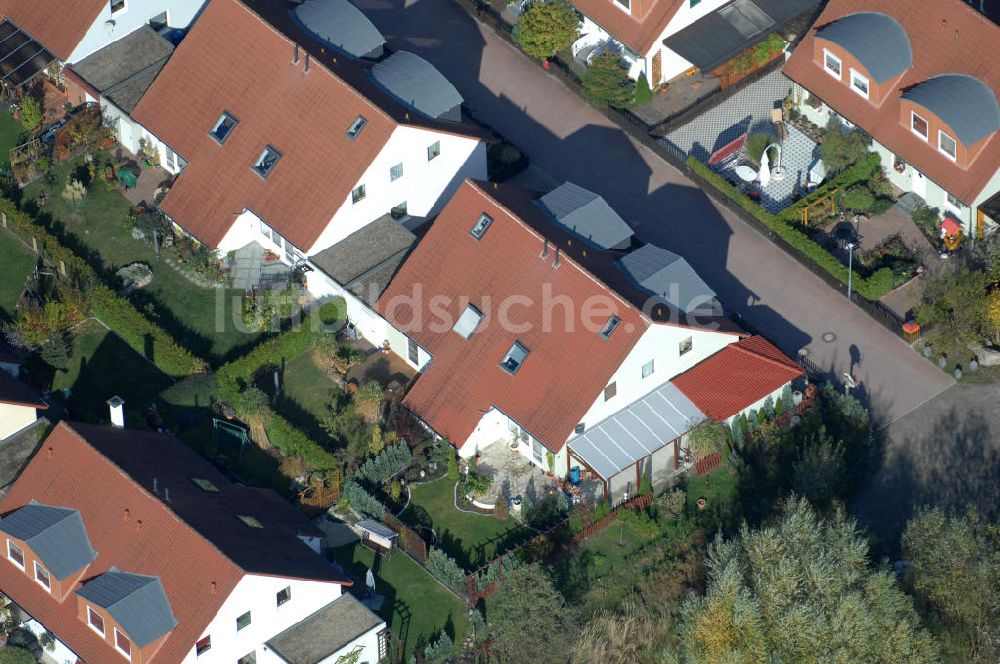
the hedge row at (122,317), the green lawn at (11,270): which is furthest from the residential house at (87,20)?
the green lawn at (11,270)

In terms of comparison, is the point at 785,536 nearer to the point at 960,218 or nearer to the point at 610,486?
the point at 610,486

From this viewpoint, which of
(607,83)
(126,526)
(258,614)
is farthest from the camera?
(607,83)

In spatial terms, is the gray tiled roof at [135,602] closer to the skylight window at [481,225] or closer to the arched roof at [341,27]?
the skylight window at [481,225]

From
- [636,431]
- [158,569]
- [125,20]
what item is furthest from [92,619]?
[125,20]

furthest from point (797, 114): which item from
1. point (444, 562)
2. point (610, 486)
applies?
point (444, 562)

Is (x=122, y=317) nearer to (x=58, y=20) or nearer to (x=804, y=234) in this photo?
(x=58, y=20)
